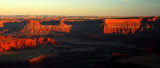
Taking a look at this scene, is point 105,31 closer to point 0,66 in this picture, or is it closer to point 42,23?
point 42,23

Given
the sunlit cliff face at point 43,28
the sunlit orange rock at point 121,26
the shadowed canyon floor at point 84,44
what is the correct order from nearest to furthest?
the shadowed canyon floor at point 84,44 → the sunlit orange rock at point 121,26 → the sunlit cliff face at point 43,28

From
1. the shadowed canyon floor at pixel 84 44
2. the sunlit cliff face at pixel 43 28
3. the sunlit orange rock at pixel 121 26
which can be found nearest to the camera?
the shadowed canyon floor at pixel 84 44

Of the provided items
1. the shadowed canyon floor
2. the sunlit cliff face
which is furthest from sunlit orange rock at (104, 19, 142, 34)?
the sunlit cliff face

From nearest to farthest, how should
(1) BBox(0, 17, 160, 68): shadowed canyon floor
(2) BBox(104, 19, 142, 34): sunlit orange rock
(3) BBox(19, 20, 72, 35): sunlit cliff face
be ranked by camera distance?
(1) BBox(0, 17, 160, 68): shadowed canyon floor
(2) BBox(104, 19, 142, 34): sunlit orange rock
(3) BBox(19, 20, 72, 35): sunlit cliff face

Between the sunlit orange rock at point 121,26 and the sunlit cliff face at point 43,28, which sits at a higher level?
the sunlit orange rock at point 121,26

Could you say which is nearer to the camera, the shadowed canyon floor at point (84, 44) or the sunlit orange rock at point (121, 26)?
the shadowed canyon floor at point (84, 44)

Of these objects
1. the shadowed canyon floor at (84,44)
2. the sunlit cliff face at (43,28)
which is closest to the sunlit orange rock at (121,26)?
the shadowed canyon floor at (84,44)

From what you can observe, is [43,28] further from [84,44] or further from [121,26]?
[84,44]

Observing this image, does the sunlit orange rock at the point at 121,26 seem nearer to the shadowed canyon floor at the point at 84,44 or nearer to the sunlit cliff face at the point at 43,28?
the shadowed canyon floor at the point at 84,44

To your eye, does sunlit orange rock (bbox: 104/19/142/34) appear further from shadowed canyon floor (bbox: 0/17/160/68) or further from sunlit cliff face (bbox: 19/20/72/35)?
sunlit cliff face (bbox: 19/20/72/35)
